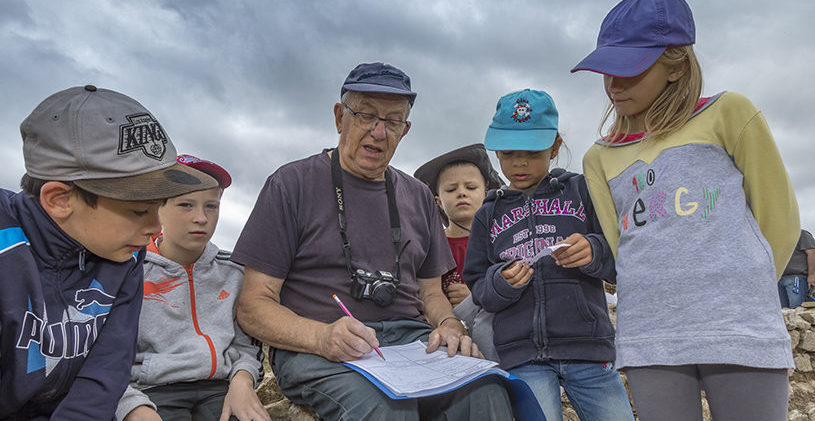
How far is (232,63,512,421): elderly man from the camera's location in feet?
6.90

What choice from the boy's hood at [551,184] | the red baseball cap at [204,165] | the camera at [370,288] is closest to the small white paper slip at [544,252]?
the boy's hood at [551,184]

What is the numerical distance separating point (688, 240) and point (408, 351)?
4.02 feet

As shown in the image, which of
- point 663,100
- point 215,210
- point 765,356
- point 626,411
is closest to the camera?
point 765,356

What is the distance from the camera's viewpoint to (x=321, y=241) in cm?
259

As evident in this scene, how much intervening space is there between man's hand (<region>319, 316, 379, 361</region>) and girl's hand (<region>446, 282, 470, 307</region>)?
4.21 ft

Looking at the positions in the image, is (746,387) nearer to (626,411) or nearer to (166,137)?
(626,411)

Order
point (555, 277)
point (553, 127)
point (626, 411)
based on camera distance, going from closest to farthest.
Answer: point (626, 411)
point (555, 277)
point (553, 127)

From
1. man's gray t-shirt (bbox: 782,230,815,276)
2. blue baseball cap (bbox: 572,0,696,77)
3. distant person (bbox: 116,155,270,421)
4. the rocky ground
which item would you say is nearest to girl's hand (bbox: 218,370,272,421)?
distant person (bbox: 116,155,270,421)

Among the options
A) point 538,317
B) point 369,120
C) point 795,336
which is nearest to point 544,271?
point 538,317

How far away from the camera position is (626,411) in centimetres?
229

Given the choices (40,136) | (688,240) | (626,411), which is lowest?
(626,411)

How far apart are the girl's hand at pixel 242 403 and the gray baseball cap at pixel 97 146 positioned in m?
1.02

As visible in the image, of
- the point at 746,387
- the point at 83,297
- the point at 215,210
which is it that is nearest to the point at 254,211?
the point at 215,210

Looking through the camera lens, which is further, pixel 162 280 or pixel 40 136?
pixel 162 280
